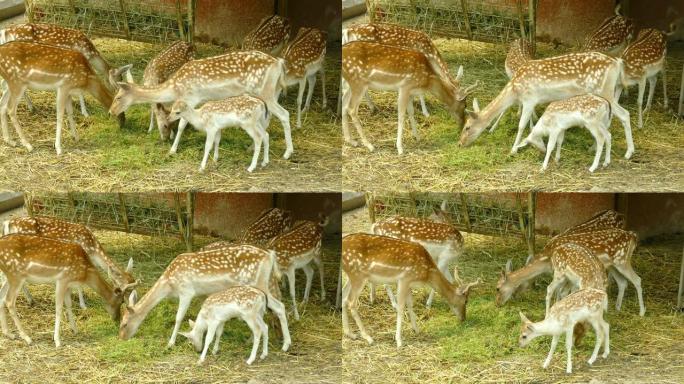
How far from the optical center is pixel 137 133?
12.1 metres

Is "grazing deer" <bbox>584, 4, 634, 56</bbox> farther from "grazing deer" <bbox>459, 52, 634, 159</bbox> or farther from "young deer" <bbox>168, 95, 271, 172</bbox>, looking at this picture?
"young deer" <bbox>168, 95, 271, 172</bbox>

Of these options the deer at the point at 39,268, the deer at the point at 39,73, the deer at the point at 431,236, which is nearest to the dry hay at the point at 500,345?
the deer at the point at 431,236

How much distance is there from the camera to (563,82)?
11.6 metres

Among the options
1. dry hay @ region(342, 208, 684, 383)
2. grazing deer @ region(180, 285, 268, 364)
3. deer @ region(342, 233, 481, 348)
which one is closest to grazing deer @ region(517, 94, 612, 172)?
deer @ region(342, 233, 481, 348)

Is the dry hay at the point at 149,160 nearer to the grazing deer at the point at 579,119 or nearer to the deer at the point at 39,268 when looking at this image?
the deer at the point at 39,268

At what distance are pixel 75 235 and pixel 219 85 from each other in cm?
132

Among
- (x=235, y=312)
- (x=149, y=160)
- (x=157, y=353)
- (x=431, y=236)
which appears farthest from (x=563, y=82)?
(x=157, y=353)

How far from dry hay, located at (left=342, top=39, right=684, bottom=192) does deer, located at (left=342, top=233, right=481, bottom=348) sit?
0.35 meters

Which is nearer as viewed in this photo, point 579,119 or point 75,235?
point 579,119

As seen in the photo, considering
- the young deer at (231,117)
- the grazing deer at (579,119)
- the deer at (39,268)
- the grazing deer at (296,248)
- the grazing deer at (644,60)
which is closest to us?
the grazing deer at (579,119)

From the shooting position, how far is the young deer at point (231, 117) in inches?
450

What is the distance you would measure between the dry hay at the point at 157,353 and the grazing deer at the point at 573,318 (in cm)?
125

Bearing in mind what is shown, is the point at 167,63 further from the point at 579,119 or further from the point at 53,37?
the point at 579,119

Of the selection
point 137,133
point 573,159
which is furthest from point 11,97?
point 573,159
